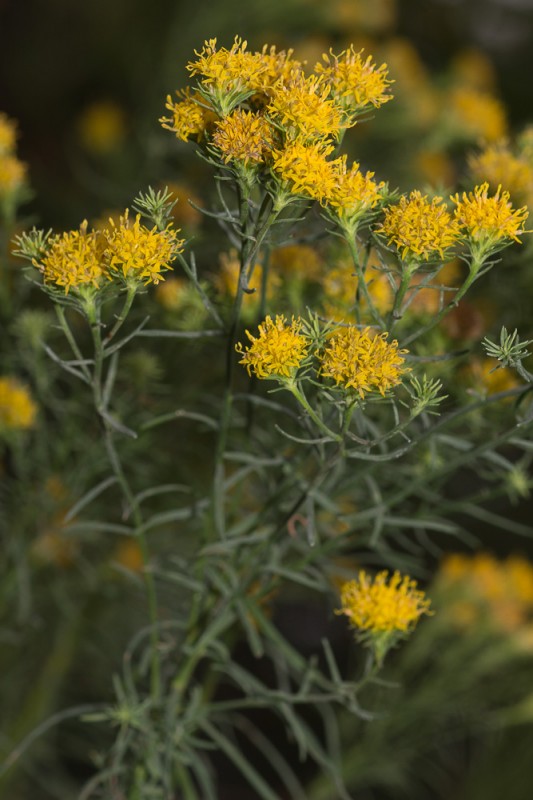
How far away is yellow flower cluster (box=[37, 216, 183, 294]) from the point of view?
0.39 m

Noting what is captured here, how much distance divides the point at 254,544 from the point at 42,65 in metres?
1.50

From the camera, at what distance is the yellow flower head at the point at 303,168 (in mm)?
377

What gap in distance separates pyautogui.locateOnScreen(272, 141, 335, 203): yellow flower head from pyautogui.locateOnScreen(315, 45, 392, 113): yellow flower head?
47mm

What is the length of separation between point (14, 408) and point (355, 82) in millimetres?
326

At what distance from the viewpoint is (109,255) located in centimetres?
40

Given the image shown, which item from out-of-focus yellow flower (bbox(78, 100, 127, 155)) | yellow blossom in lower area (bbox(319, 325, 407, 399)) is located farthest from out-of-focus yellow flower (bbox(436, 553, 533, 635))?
out-of-focus yellow flower (bbox(78, 100, 127, 155))

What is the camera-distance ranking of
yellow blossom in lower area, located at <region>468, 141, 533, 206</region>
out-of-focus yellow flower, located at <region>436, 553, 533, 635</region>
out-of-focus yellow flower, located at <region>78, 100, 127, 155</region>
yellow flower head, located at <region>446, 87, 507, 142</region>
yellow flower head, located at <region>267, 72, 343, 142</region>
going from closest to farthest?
yellow flower head, located at <region>267, 72, 343, 142</region> < yellow blossom in lower area, located at <region>468, 141, 533, 206</region> < out-of-focus yellow flower, located at <region>436, 553, 533, 635</region> < yellow flower head, located at <region>446, 87, 507, 142</region> < out-of-focus yellow flower, located at <region>78, 100, 127, 155</region>

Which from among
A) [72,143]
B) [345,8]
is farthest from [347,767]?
[72,143]

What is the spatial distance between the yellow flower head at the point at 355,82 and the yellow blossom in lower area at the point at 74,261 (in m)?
0.13

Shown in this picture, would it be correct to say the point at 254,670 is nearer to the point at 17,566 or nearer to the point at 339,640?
the point at 339,640

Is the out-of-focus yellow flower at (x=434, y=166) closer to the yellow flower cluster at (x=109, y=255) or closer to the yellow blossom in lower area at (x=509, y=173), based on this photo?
the yellow blossom in lower area at (x=509, y=173)

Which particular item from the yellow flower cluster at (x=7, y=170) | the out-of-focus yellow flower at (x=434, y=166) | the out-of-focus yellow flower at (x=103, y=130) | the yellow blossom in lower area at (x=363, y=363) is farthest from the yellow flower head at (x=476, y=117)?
the yellow blossom in lower area at (x=363, y=363)

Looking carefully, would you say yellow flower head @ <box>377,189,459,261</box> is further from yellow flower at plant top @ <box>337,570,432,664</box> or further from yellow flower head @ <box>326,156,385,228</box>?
yellow flower at plant top @ <box>337,570,432,664</box>

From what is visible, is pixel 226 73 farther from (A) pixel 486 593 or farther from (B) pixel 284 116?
(A) pixel 486 593
